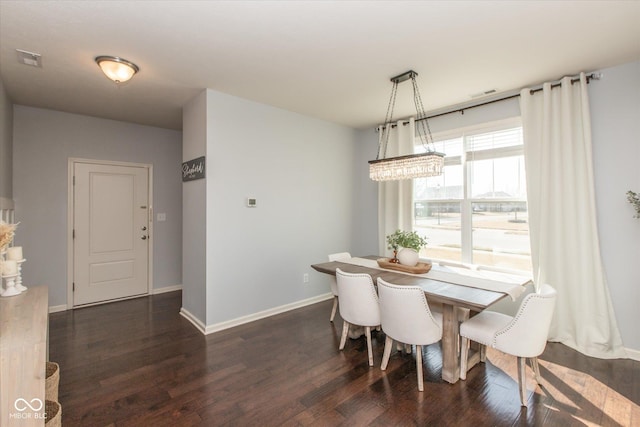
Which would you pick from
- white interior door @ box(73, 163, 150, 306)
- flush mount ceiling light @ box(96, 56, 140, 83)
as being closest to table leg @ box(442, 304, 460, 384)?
flush mount ceiling light @ box(96, 56, 140, 83)

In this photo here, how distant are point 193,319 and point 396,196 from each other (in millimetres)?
3186

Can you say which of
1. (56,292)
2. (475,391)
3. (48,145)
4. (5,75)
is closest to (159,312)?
(56,292)

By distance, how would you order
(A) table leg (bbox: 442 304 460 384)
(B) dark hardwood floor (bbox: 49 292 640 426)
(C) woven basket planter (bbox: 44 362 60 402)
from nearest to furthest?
(C) woven basket planter (bbox: 44 362 60 402), (B) dark hardwood floor (bbox: 49 292 640 426), (A) table leg (bbox: 442 304 460 384)

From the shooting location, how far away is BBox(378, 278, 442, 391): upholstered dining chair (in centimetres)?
228

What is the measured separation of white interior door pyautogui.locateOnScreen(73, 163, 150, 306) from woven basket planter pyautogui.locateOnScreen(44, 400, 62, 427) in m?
3.26

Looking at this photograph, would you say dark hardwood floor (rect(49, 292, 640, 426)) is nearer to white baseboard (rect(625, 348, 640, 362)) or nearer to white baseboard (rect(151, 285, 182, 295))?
white baseboard (rect(625, 348, 640, 362))

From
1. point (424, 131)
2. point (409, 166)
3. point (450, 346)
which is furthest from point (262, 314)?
point (424, 131)

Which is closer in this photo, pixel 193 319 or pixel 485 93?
pixel 485 93

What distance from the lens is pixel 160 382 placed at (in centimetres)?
244

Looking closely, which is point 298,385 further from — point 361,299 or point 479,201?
point 479,201

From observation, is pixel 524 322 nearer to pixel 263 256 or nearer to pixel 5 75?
pixel 263 256

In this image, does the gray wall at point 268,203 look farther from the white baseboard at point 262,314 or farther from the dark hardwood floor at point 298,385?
the dark hardwood floor at point 298,385

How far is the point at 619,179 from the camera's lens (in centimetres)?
283

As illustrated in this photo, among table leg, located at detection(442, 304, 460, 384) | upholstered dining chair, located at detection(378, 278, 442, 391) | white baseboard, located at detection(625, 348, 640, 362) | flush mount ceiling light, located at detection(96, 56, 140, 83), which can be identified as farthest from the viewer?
white baseboard, located at detection(625, 348, 640, 362)
